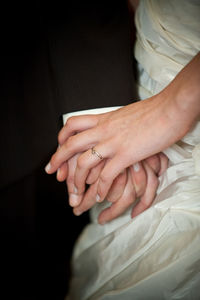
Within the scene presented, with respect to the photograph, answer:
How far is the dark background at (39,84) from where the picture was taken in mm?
651

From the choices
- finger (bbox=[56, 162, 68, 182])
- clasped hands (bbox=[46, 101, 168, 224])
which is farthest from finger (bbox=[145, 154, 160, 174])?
finger (bbox=[56, 162, 68, 182])

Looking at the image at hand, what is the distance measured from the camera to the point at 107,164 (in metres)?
0.62

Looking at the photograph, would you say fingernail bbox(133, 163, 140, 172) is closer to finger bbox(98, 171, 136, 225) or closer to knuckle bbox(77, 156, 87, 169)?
finger bbox(98, 171, 136, 225)

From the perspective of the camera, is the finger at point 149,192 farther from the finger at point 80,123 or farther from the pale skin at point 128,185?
the finger at point 80,123

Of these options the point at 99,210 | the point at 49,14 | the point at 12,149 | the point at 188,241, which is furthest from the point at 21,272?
the point at 49,14

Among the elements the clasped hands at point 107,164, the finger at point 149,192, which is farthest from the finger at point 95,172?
the finger at point 149,192

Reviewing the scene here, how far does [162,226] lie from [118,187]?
0.49 ft

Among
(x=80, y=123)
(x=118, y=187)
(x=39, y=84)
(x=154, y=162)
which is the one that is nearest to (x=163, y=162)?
(x=154, y=162)

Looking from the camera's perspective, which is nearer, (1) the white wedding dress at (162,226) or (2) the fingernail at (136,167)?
(1) the white wedding dress at (162,226)

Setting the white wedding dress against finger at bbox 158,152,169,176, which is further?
finger at bbox 158,152,169,176

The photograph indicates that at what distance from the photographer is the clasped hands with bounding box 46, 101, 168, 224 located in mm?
614

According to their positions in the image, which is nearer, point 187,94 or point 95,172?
point 187,94

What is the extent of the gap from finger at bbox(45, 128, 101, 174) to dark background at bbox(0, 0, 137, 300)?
0.08 metres

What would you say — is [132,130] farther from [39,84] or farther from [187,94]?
[39,84]
